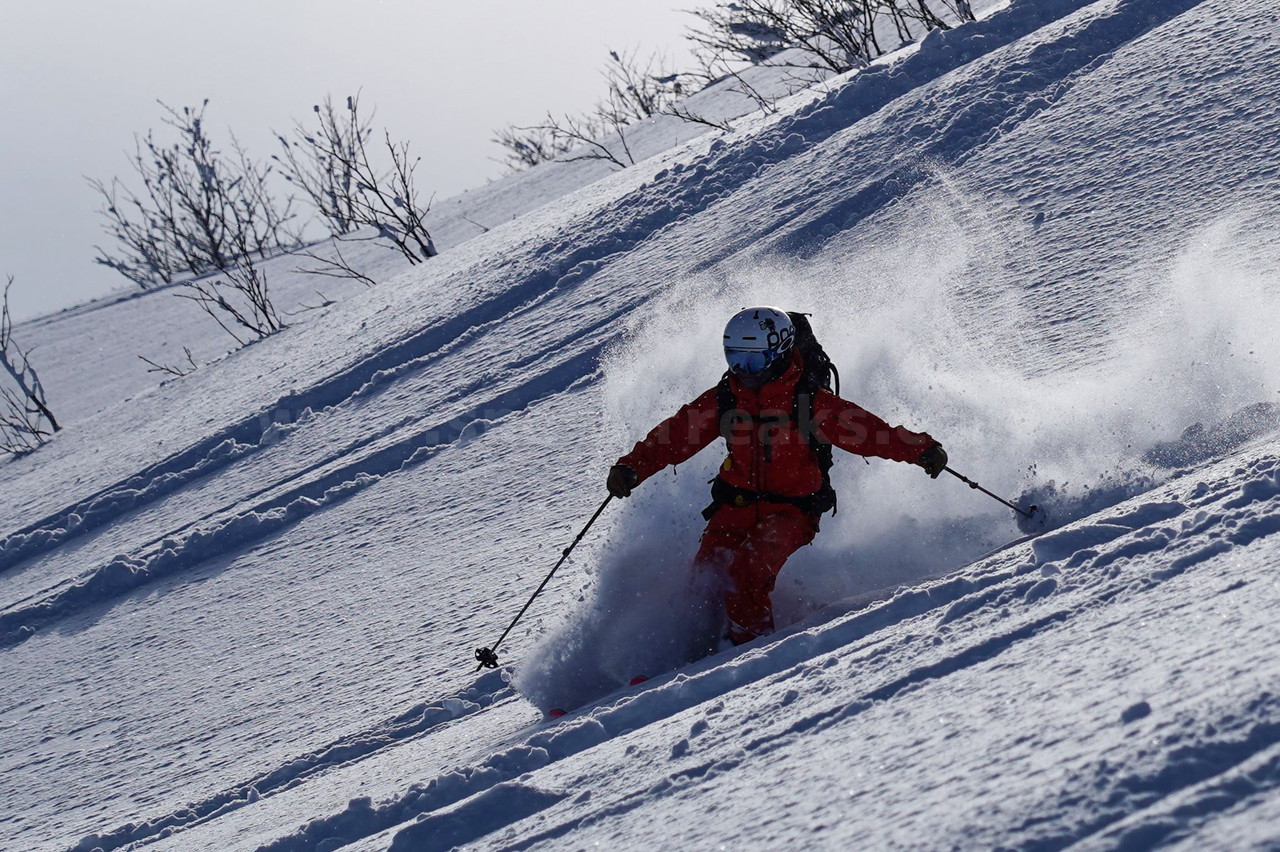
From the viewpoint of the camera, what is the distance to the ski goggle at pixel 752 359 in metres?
5.06

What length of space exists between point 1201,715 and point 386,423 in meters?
7.48

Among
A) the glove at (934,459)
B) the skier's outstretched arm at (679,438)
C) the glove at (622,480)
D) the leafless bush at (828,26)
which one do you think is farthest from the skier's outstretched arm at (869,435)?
the leafless bush at (828,26)

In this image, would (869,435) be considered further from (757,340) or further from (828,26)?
(828,26)

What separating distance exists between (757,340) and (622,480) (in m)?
0.81

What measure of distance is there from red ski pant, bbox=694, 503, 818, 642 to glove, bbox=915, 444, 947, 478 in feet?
1.91

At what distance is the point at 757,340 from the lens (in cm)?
506

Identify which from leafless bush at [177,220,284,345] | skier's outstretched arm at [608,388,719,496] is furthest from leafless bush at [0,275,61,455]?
skier's outstretched arm at [608,388,719,496]

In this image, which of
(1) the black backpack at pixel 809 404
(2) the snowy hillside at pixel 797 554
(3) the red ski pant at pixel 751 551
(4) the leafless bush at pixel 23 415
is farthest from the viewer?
(4) the leafless bush at pixel 23 415

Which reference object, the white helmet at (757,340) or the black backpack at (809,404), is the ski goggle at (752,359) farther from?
the black backpack at (809,404)

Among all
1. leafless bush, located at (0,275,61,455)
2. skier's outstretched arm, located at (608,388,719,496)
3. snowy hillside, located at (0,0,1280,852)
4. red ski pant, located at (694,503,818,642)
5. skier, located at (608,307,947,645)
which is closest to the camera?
snowy hillside, located at (0,0,1280,852)

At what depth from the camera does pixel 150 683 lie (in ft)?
21.5

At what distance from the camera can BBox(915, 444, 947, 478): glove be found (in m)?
4.79

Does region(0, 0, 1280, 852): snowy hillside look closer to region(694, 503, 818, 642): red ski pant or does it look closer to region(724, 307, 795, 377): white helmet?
region(694, 503, 818, 642): red ski pant

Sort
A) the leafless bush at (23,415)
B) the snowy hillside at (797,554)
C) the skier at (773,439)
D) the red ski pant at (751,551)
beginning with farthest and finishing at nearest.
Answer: the leafless bush at (23,415) → the skier at (773,439) → the red ski pant at (751,551) → the snowy hillside at (797,554)
